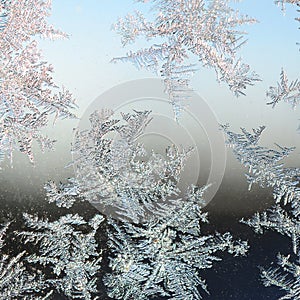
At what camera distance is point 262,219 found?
0.38 m

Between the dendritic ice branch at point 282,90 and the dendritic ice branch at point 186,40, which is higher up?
the dendritic ice branch at point 186,40

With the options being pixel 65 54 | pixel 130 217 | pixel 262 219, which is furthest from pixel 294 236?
pixel 65 54

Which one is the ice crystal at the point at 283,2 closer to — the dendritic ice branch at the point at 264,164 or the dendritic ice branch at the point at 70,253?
the dendritic ice branch at the point at 264,164

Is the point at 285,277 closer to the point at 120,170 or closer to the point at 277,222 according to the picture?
the point at 277,222

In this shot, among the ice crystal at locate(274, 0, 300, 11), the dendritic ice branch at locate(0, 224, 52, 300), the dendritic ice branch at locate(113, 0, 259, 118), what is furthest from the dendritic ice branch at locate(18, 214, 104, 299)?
the ice crystal at locate(274, 0, 300, 11)

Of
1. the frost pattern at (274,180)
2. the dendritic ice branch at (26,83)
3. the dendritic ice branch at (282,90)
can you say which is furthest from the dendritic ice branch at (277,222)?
the dendritic ice branch at (26,83)

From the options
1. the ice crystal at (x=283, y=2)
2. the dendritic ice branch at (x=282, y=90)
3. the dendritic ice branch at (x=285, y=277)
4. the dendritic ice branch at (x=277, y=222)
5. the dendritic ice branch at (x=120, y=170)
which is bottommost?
the dendritic ice branch at (x=285, y=277)

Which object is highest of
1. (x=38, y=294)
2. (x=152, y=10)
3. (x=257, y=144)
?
(x=152, y=10)

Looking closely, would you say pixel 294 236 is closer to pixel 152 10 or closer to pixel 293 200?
pixel 293 200

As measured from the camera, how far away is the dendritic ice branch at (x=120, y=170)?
14.3 inches

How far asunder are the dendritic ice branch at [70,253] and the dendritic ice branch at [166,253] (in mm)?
18

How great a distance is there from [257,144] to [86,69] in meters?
0.17

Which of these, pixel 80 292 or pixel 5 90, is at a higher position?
pixel 5 90

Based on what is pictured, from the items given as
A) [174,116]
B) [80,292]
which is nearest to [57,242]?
[80,292]
